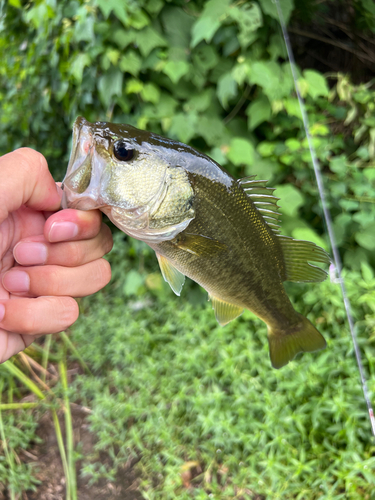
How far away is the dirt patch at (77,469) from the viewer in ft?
7.25

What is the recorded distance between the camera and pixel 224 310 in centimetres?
98

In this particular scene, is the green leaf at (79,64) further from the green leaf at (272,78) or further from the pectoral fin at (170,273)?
the pectoral fin at (170,273)

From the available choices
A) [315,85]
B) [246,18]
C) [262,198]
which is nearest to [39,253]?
[262,198]

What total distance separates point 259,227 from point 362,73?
324 centimetres

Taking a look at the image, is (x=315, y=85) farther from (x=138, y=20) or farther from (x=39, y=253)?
(x=39, y=253)

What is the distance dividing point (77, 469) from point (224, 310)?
6.38ft

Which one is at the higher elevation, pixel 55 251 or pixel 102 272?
pixel 55 251

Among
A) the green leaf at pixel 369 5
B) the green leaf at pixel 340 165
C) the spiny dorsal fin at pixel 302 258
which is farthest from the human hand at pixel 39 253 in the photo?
the green leaf at pixel 369 5

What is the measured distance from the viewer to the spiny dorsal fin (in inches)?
34.1

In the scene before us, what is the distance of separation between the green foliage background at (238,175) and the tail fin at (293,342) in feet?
3.39

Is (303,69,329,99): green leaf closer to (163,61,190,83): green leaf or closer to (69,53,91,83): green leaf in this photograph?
(163,61,190,83): green leaf

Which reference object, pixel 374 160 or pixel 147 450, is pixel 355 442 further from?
pixel 374 160

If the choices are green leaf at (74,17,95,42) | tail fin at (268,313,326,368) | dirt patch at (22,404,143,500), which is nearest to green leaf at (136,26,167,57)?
green leaf at (74,17,95,42)

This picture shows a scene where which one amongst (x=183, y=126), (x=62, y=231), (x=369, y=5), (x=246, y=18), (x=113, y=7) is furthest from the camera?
(x=369, y=5)
